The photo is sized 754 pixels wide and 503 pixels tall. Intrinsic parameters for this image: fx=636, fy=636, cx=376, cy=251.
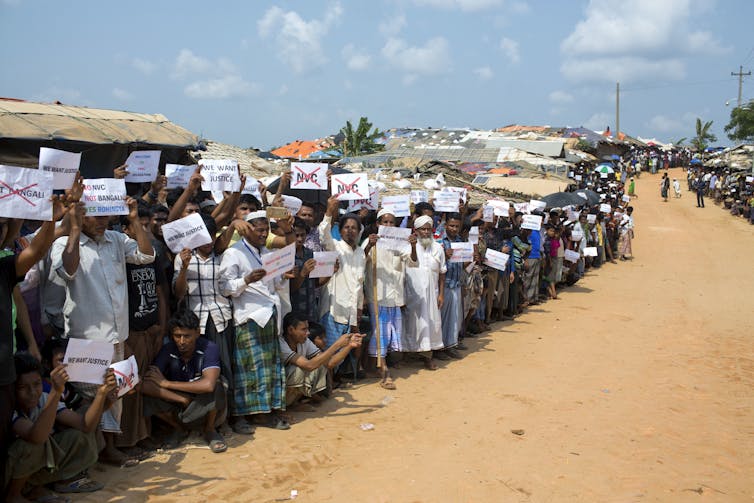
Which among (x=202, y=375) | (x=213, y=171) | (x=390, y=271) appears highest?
(x=213, y=171)

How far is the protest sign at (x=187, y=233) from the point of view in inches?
189

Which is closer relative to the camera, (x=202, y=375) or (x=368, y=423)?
(x=202, y=375)

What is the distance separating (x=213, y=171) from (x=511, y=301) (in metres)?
6.44

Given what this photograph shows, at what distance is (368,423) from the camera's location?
19.0ft

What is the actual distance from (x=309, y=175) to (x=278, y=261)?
7.41 feet

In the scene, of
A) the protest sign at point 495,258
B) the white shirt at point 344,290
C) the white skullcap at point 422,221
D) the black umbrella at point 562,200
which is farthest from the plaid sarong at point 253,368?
the black umbrella at point 562,200

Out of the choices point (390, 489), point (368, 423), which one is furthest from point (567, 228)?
point (390, 489)

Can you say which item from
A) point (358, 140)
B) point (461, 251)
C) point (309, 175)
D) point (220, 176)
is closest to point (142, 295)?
point (220, 176)

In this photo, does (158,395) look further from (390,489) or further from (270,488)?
(390,489)

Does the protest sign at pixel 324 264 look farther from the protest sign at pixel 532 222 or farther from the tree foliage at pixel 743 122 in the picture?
the tree foliage at pixel 743 122

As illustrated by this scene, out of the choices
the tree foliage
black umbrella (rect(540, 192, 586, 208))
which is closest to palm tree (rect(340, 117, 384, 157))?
black umbrella (rect(540, 192, 586, 208))

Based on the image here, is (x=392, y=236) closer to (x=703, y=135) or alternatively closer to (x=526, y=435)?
(x=526, y=435)

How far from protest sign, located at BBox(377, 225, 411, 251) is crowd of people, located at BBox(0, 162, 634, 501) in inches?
4.3

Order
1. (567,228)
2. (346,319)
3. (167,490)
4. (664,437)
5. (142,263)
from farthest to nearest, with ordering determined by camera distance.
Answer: (567,228)
(346,319)
(664,437)
(142,263)
(167,490)
